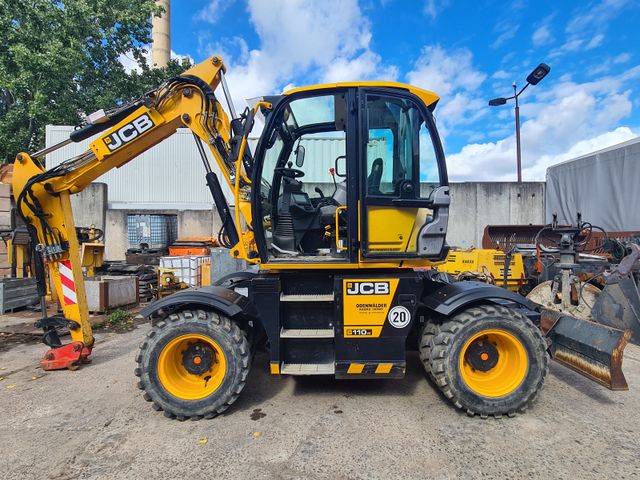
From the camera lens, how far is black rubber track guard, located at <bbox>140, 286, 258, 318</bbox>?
3303mm

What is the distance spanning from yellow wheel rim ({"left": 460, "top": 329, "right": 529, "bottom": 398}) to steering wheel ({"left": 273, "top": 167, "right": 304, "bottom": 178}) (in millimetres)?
2250

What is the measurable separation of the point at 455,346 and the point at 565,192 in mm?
11706

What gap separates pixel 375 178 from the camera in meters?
3.34

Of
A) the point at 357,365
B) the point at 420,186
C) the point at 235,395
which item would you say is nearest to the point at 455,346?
the point at 357,365

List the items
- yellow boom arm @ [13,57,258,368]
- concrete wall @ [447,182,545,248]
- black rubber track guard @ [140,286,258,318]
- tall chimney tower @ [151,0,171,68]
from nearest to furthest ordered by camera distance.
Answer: black rubber track guard @ [140,286,258,318]
yellow boom arm @ [13,57,258,368]
concrete wall @ [447,182,545,248]
tall chimney tower @ [151,0,171,68]

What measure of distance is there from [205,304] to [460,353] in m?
2.30

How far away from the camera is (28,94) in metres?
14.7

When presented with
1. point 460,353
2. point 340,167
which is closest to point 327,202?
point 340,167

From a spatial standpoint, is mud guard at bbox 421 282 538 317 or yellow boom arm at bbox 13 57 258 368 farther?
yellow boom arm at bbox 13 57 258 368

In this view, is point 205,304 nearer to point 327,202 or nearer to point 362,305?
point 362,305

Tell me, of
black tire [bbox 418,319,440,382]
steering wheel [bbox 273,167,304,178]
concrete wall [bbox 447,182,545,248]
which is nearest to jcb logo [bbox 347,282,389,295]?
black tire [bbox 418,319,440,382]

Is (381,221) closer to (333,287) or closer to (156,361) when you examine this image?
(333,287)

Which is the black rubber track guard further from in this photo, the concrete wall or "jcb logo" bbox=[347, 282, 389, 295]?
the concrete wall

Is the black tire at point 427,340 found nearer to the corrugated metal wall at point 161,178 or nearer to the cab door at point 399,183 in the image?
the cab door at point 399,183
